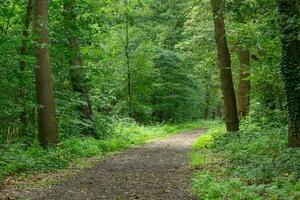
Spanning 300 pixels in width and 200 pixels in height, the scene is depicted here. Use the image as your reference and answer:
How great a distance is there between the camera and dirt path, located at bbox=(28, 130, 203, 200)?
27.8 feet

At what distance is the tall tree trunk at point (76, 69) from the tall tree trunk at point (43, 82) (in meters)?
2.70

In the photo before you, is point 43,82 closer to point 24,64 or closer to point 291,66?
point 24,64

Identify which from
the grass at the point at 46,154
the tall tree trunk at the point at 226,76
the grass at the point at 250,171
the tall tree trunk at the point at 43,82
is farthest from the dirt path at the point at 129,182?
the tall tree trunk at the point at 226,76

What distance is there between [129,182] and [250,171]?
8.67ft

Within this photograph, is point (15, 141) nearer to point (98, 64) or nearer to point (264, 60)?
point (98, 64)

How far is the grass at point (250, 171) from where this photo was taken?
24.1 ft

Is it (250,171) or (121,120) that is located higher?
(121,120)

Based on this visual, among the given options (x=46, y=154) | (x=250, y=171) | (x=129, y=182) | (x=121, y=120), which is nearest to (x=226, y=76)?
(x=46, y=154)

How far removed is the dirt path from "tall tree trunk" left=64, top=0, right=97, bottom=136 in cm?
536

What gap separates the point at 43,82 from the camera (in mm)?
13594

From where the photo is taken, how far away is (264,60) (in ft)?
53.7

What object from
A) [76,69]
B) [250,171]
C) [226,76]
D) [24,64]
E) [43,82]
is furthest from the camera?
[76,69]

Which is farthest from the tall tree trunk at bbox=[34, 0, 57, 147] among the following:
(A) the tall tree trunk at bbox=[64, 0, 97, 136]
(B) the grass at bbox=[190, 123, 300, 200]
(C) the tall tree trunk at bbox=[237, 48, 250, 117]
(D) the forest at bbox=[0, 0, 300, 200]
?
(C) the tall tree trunk at bbox=[237, 48, 250, 117]

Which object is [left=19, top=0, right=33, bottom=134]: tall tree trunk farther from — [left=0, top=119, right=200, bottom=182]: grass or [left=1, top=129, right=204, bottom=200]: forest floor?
[left=1, top=129, right=204, bottom=200]: forest floor
